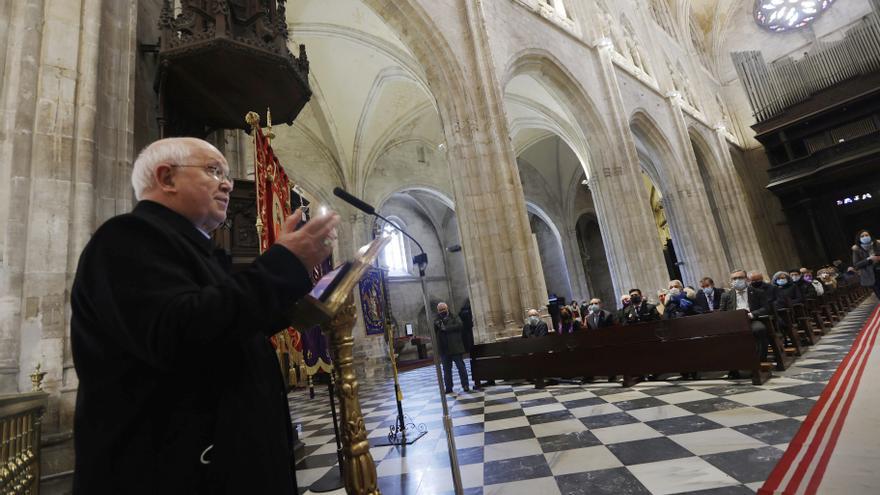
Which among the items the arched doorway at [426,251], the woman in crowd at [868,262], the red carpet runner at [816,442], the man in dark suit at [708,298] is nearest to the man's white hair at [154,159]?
the red carpet runner at [816,442]

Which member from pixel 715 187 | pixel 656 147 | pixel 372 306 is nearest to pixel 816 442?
pixel 372 306

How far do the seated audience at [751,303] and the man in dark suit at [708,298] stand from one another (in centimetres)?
40

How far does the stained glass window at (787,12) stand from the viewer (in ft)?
70.9

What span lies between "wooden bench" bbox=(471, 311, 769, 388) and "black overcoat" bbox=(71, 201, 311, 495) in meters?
4.56

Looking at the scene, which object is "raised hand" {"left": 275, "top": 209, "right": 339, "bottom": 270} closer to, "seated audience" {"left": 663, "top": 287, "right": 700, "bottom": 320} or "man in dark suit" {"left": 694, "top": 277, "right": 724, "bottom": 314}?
"seated audience" {"left": 663, "top": 287, "right": 700, "bottom": 320}

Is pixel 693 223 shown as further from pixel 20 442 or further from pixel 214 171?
pixel 20 442

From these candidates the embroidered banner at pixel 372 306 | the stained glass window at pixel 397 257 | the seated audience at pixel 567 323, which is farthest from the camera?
the stained glass window at pixel 397 257

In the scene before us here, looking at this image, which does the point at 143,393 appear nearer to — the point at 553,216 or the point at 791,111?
the point at 553,216

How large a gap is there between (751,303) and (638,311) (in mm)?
1409

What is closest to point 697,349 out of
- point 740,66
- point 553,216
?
point 553,216

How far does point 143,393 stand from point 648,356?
17.0ft

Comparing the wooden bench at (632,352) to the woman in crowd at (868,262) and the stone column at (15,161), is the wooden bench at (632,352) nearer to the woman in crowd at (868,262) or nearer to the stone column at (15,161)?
the stone column at (15,161)

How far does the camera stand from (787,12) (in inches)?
870

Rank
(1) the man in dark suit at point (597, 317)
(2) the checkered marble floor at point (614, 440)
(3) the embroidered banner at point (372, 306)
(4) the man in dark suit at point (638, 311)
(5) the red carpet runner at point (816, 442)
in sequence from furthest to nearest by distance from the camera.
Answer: (3) the embroidered banner at point (372, 306) → (1) the man in dark suit at point (597, 317) → (4) the man in dark suit at point (638, 311) → (2) the checkered marble floor at point (614, 440) → (5) the red carpet runner at point (816, 442)
